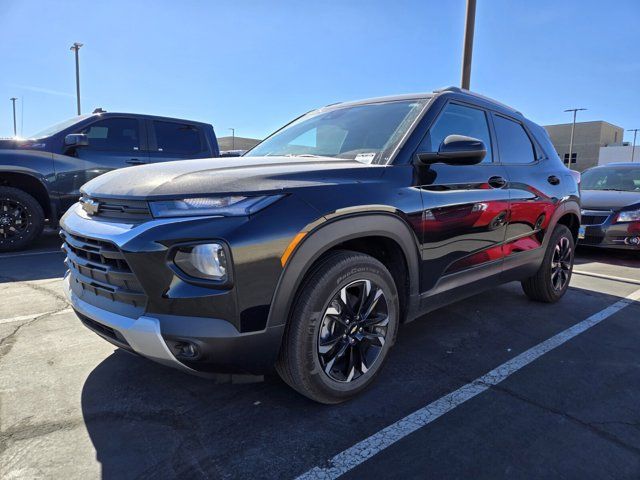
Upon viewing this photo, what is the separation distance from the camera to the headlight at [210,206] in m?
1.95

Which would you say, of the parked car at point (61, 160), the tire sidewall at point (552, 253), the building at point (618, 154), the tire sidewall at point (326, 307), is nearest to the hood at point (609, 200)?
the tire sidewall at point (552, 253)

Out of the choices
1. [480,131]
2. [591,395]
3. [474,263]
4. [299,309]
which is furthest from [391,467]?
[480,131]

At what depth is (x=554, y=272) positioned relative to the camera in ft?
14.3

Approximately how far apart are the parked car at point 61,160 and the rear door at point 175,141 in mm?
16

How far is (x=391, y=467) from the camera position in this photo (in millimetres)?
1955

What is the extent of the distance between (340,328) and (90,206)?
149 cm

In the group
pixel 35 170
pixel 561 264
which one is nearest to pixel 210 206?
pixel 561 264

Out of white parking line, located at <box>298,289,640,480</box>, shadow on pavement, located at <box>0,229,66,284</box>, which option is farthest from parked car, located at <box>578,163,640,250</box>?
shadow on pavement, located at <box>0,229,66,284</box>

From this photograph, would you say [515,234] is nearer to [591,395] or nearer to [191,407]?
[591,395]

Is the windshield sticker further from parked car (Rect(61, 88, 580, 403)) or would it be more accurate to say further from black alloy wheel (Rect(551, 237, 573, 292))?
black alloy wheel (Rect(551, 237, 573, 292))

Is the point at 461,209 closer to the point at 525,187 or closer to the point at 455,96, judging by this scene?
the point at 455,96

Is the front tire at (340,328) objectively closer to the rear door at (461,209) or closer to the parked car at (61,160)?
the rear door at (461,209)

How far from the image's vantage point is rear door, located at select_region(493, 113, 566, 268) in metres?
3.57

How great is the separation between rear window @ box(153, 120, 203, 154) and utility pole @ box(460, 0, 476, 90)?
4.70 m
